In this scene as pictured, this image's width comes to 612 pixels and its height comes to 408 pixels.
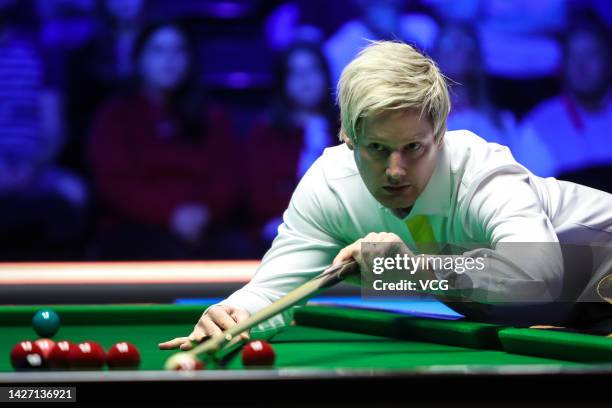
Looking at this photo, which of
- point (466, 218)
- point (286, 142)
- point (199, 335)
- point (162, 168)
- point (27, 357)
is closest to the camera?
point (27, 357)

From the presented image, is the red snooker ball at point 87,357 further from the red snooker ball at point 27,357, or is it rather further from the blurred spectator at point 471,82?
the blurred spectator at point 471,82

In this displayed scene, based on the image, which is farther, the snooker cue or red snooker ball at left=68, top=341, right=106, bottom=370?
the snooker cue

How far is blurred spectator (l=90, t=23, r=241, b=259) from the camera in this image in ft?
27.1

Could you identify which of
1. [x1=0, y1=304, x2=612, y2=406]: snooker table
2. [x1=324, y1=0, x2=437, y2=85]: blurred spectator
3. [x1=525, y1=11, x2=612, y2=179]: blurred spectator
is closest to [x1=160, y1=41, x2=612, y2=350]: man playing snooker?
[x1=0, y1=304, x2=612, y2=406]: snooker table

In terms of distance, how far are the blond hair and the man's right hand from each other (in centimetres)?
64

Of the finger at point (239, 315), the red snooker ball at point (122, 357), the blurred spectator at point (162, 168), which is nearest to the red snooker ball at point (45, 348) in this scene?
the red snooker ball at point (122, 357)

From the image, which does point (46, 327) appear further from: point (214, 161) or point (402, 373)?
point (214, 161)

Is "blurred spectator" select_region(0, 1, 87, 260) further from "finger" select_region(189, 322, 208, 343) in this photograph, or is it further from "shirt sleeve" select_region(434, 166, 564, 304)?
"shirt sleeve" select_region(434, 166, 564, 304)

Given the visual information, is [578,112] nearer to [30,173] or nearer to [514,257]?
[30,173]

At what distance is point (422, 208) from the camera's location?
3.21m

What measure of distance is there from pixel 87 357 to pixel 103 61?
21.4 ft

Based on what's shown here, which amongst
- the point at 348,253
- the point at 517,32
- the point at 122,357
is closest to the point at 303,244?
→ the point at 348,253

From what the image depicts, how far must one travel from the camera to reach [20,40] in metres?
8.41

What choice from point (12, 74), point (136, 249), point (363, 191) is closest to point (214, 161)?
point (136, 249)
